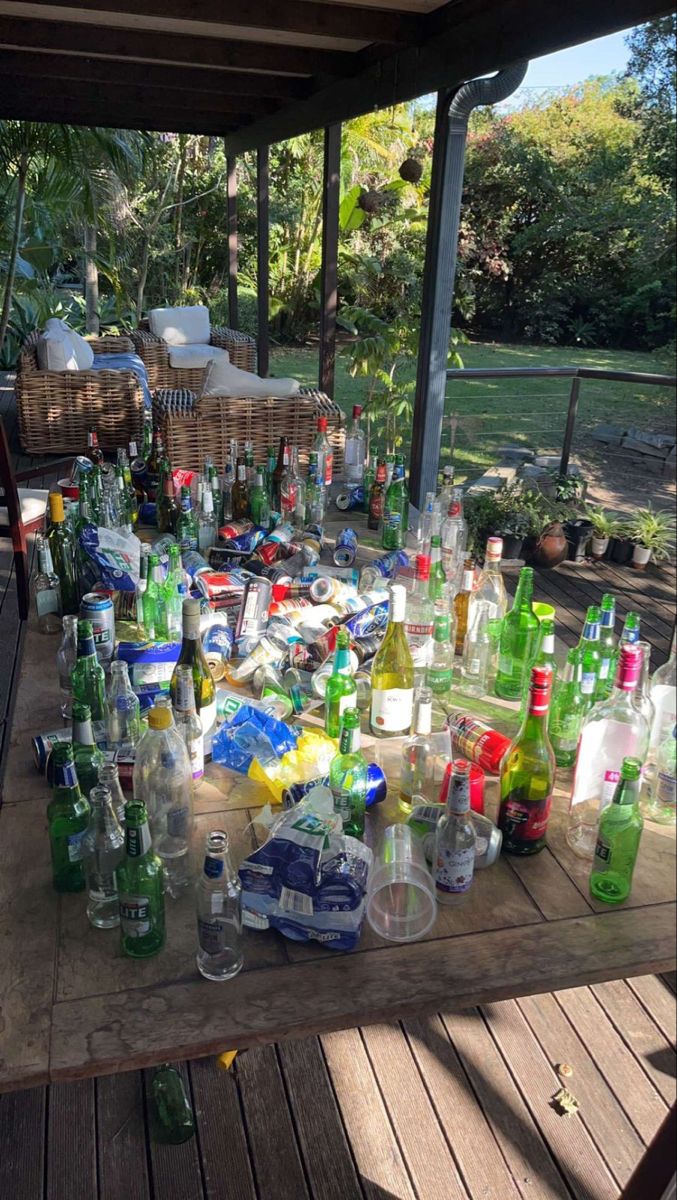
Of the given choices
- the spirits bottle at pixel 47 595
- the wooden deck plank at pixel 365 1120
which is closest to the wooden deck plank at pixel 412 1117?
the wooden deck plank at pixel 365 1120

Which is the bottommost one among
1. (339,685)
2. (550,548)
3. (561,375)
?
(550,548)

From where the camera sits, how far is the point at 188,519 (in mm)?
2805

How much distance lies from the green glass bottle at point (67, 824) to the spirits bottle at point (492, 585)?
1.05 m

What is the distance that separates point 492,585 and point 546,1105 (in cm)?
119

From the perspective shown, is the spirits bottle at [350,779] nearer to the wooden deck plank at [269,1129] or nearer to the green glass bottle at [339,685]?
the green glass bottle at [339,685]

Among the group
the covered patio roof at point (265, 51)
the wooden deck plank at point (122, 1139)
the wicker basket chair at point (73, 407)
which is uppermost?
the covered patio roof at point (265, 51)

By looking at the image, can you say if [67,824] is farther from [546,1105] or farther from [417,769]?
[546,1105]

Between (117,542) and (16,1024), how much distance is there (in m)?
1.38

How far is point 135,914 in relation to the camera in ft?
3.99

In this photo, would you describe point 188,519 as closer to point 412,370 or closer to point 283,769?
point 283,769

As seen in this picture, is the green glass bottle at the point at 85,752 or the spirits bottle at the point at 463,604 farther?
the spirits bottle at the point at 463,604

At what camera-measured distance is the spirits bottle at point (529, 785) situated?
142 cm

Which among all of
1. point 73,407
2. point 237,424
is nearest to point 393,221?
point 73,407

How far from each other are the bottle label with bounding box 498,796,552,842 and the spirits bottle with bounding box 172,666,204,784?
1.91 ft
